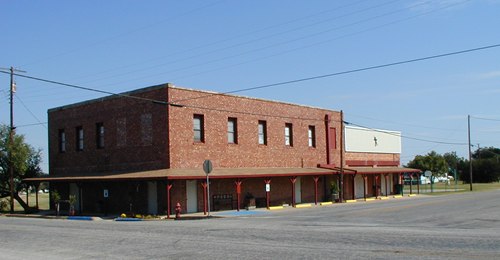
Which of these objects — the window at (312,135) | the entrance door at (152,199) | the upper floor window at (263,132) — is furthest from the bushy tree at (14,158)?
the window at (312,135)

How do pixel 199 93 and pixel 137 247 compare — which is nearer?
pixel 137 247

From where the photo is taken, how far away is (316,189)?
41.3 metres

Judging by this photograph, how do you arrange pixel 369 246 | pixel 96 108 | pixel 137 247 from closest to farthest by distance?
1. pixel 369 246
2. pixel 137 247
3. pixel 96 108

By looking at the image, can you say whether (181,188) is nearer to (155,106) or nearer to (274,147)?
(155,106)

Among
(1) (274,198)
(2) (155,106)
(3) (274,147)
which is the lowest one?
(1) (274,198)

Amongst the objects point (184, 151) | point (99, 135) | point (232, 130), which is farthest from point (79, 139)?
point (232, 130)

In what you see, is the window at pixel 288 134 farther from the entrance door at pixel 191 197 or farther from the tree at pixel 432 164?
the tree at pixel 432 164

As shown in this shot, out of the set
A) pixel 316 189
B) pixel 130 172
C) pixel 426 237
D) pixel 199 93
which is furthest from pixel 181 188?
pixel 426 237

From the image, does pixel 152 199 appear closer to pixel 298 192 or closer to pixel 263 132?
pixel 263 132

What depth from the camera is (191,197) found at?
112 feet

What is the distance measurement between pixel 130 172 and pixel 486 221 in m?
21.1

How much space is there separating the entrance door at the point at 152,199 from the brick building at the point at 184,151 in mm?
60

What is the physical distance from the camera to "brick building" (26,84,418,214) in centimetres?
3372

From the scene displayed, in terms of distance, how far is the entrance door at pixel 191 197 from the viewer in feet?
111
